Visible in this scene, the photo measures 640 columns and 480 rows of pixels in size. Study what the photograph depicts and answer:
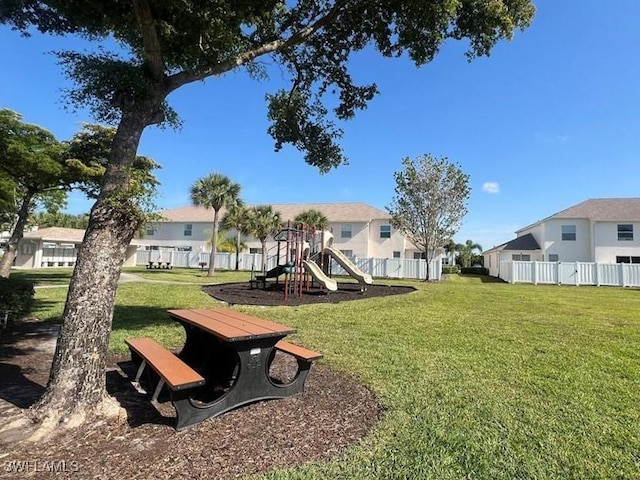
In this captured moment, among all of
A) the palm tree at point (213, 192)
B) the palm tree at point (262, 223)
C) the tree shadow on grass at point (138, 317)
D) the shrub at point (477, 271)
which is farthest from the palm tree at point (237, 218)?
the shrub at point (477, 271)

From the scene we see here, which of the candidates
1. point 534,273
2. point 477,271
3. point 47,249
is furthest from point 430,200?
point 47,249

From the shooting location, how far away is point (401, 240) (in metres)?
34.6

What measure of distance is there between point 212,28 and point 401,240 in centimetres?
3105

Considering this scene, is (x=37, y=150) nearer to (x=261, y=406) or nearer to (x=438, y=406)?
(x=261, y=406)

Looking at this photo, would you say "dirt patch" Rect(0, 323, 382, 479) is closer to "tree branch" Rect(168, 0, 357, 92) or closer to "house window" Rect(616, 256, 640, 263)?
"tree branch" Rect(168, 0, 357, 92)

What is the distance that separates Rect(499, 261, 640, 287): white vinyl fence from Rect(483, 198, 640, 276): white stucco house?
18.1ft

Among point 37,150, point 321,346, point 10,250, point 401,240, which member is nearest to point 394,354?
point 321,346

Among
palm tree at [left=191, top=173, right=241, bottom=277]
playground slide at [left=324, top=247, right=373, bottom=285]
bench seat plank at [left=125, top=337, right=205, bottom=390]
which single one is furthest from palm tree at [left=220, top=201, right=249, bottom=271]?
bench seat plank at [left=125, top=337, right=205, bottom=390]

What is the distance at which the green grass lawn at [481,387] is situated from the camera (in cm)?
273

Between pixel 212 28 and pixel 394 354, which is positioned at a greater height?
pixel 212 28

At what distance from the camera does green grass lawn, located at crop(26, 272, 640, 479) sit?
2.73 m

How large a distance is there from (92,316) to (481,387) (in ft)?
13.7

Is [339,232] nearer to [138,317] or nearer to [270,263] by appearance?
[270,263]

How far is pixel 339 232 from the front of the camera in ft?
119
